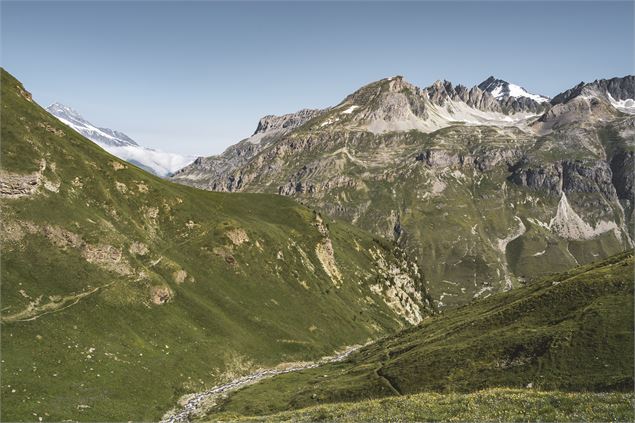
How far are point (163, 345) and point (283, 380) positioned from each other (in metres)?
33.5

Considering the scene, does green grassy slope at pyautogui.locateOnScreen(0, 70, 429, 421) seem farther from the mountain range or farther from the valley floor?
the valley floor

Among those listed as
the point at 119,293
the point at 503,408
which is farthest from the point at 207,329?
the point at 503,408

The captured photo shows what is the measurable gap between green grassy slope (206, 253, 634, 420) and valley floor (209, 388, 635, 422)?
28257 millimetres

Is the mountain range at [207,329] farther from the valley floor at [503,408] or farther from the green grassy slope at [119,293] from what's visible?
the green grassy slope at [119,293]

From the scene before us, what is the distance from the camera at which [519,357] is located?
75812 millimetres

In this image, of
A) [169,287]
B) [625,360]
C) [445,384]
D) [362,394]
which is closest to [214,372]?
[169,287]

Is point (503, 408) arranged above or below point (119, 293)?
below

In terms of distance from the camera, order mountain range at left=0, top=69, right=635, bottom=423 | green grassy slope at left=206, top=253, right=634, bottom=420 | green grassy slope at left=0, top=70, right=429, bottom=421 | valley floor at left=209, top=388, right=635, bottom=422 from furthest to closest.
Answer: green grassy slope at left=0, top=70, right=429, bottom=421, mountain range at left=0, top=69, right=635, bottom=423, green grassy slope at left=206, top=253, right=634, bottom=420, valley floor at left=209, top=388, right=635, bottom=422

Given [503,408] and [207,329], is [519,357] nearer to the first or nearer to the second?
[503,408]

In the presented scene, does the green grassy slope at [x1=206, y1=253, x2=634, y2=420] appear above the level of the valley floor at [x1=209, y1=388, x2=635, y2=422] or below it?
below

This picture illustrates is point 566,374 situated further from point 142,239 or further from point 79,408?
point 142,239

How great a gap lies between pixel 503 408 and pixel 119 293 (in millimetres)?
113794

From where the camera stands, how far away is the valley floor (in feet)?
109

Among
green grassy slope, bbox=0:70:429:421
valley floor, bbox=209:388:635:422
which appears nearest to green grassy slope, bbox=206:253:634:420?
green grassy slope, bbox=0:70:429:421
